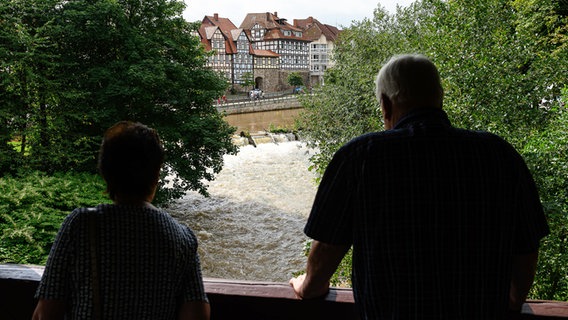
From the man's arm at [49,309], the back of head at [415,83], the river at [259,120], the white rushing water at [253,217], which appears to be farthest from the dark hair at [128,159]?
the river at [259,120]

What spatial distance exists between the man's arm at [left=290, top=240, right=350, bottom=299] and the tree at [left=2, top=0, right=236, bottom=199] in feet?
19.9

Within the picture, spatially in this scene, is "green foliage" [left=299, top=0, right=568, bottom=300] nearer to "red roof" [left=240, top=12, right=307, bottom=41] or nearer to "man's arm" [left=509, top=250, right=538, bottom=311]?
"man's arm" [left=509, top=250, right=538, bottom=311]

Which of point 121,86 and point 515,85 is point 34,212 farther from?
point 121,86

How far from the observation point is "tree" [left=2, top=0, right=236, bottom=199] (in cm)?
647

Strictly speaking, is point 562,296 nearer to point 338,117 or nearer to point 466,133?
point 466,133

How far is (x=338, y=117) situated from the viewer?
6156mm

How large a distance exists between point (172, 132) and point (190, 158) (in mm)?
700

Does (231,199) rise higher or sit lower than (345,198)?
lower

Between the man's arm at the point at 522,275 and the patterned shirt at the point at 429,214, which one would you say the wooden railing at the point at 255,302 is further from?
the patterned shirt at the point at 429,214

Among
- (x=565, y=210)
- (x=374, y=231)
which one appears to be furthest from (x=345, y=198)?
(x=565, y=210)

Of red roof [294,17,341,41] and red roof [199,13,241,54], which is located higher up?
red roof [294,17,341,41]

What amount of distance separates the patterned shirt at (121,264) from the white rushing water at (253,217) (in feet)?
17.2

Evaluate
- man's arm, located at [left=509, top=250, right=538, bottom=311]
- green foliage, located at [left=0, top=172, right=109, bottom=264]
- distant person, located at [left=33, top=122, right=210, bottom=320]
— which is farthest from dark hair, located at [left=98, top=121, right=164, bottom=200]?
green foliage, located at [left=0, top=172, right=109, bottom=264]

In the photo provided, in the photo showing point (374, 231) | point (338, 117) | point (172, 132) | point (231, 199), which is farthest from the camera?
point (231, 199)
